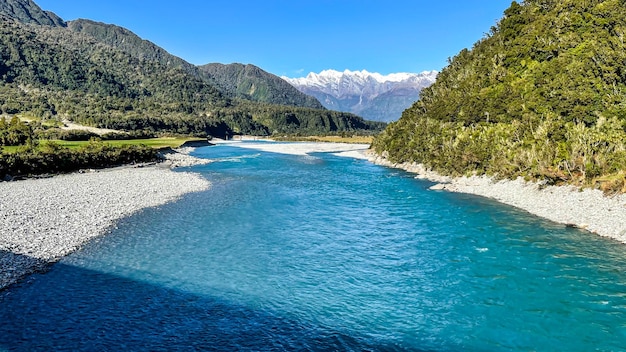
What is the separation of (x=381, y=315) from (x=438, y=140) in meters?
68.5

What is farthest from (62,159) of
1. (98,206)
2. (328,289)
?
(328,289)

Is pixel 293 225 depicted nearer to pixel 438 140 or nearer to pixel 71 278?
pixel 71 278

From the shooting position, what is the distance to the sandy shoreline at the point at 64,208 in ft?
91.1

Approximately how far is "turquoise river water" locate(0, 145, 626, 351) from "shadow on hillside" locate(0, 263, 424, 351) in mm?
90

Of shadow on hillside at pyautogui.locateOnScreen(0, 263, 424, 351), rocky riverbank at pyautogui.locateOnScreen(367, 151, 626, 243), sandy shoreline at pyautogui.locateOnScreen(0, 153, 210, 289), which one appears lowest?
shadow on hillside at pyautogui.locateOnScreen(0, 263, 424, 351)

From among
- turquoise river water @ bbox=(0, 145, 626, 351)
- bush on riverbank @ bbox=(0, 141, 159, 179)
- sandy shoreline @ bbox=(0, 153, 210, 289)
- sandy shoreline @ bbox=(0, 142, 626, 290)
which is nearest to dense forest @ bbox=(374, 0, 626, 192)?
sandy shoreline @ bbox=(0, 142, 626, 290)

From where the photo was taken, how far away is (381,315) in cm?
2066

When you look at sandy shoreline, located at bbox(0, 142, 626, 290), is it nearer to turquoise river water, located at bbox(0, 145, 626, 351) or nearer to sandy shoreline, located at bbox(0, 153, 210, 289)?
sandy shoreline, located at bbox(0, 153, 210, 289)

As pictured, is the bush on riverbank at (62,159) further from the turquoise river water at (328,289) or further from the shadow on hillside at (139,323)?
the shadow on hillside at (139,323)

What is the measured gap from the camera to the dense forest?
48500 millimetres

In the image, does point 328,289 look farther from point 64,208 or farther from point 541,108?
point 541,108

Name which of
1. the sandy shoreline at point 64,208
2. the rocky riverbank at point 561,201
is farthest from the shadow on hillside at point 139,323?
the rocky riverbank at point 561,201

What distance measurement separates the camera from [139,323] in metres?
19.4

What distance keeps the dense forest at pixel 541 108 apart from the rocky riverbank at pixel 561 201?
5.21 feet
